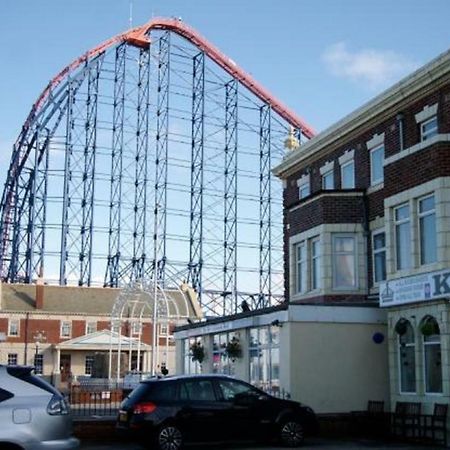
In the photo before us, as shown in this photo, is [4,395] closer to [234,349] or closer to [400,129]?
[234,349]

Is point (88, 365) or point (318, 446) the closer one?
point (318, 446)

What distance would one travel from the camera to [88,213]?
47.4m

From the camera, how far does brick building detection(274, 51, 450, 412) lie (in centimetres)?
1712

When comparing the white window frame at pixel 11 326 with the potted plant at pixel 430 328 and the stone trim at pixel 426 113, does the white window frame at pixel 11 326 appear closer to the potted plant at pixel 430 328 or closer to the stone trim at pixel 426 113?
the stone trim at pixel 426 113

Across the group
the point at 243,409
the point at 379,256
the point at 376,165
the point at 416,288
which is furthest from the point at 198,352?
the point at 243,409

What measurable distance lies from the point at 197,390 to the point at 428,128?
31.1 ft

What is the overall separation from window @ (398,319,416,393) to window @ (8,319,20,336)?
1836 inches

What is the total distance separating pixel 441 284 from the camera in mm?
16672

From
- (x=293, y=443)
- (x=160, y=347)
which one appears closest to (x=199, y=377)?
(x=293, y=443)

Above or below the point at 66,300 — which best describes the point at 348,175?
above

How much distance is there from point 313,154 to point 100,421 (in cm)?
1263

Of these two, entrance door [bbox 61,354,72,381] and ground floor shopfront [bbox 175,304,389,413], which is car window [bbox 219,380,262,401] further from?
entrance door [bbox 61,354,72,381]

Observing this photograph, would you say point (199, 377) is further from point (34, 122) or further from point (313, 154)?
point (34, 122)

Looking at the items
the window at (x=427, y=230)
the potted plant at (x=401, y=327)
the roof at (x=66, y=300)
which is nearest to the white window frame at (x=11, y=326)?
the roof at (x=66, y=300)
